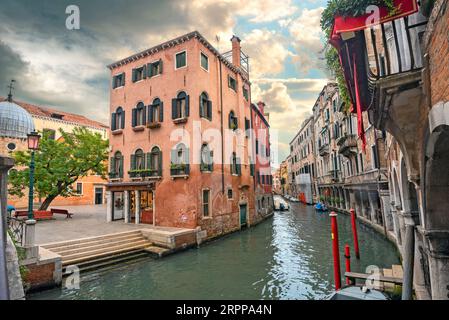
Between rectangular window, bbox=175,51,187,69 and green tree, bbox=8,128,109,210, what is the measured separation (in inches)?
373

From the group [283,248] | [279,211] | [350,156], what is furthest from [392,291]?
[279,211]

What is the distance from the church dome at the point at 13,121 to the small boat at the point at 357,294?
33.6 metres

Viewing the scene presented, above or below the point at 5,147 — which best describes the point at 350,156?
below

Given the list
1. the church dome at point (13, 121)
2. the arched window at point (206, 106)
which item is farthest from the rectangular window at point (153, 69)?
the church dome at point (13, 121)

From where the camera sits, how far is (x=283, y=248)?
12461mm

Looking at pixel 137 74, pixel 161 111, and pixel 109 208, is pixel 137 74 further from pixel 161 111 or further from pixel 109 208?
pixel 109 208

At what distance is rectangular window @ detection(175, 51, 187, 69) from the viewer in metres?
14.1

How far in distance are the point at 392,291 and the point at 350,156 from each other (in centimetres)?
1642

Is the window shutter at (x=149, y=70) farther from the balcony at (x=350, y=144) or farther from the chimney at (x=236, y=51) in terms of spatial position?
the balcony at (x=350, y=144)

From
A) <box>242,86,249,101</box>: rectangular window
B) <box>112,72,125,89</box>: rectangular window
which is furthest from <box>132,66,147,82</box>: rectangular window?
<box>242,86,249,101</box>: rectangular window

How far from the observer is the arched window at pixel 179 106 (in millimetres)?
13870

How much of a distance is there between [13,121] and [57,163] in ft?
55.5

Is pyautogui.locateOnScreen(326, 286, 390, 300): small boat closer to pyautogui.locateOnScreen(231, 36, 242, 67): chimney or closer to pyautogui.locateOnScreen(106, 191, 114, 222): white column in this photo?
pyautogui.locateOnScreen(106, 191, 114, 222): white column

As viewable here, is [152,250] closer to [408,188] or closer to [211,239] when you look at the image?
[211,239]
